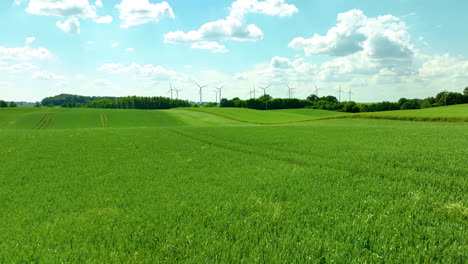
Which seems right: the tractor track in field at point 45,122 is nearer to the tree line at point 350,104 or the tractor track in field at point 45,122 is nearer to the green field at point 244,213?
the green field at point 244,213

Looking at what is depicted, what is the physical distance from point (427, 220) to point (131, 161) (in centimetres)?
1374

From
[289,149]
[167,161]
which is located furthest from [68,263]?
[289,149]

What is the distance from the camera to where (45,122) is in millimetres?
77500

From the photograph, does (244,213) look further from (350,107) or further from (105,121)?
(350,107)

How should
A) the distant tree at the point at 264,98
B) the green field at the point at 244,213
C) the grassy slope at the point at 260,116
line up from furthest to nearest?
the distant tree at the point at 264,98
the grassy slope at the point at 260,116
the green field at the point at 244,213

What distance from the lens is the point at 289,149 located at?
17781mm

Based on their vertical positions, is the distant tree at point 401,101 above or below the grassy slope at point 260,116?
above

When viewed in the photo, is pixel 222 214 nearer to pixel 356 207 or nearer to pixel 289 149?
pixel 356 207

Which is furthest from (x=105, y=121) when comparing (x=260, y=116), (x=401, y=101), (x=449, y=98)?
(x=401, y=101)

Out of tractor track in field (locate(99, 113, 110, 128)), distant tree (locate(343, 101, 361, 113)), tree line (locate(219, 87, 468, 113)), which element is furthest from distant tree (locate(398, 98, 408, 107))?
tractor track in field (locate(99, 113, 110, 128))

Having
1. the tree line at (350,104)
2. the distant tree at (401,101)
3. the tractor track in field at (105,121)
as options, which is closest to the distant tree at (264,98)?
the tree line at (350,104)

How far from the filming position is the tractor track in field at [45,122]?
69.4 metres

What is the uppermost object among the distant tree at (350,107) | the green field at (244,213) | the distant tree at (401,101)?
the distant tree at (401,101)

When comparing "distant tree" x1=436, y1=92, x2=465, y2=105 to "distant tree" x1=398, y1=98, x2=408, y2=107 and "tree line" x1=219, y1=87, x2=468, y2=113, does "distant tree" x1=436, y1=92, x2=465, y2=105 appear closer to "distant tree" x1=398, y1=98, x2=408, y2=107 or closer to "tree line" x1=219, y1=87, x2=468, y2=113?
"tree line" x1=219, y1=87, x2=468, y2=113
